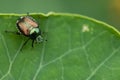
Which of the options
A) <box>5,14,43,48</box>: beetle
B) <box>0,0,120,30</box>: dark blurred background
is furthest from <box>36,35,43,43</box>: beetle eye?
<box>0,0,120,30</box>: dark blurred background

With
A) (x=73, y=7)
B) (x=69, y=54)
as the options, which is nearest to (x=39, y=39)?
(x=69, y=54)

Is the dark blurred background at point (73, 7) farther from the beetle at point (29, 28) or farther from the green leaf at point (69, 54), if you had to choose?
the green leaf at point (69, 54)

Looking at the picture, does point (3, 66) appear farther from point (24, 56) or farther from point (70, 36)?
point (70, 36)

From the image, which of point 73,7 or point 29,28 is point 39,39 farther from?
point 73,7

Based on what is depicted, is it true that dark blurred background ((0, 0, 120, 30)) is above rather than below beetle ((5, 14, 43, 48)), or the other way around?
below

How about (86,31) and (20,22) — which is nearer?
(86,31)

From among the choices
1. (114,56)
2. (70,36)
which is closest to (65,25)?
(70,36)

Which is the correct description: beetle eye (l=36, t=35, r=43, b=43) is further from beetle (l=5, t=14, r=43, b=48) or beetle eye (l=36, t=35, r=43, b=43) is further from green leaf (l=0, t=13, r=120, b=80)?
green leaf (l=0, t=13, r=120, b=80)
